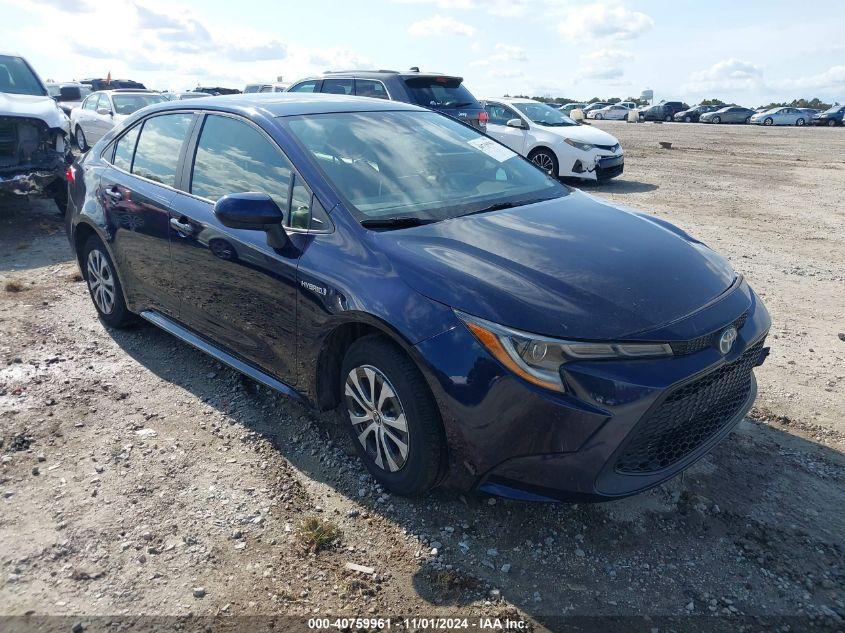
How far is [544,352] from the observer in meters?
2.41

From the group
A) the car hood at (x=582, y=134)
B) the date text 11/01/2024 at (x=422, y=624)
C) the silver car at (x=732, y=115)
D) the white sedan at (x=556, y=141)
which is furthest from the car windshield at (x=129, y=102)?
the silver car at (x=732, y=115)

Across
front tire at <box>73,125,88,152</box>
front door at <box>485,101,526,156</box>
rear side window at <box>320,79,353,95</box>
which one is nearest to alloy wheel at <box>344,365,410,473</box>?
rear side window at <box>320,79,353,95</box>

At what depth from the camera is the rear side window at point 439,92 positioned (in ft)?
32.5

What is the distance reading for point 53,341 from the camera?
4.92 metres

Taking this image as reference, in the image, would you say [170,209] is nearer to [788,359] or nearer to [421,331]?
[421,331]

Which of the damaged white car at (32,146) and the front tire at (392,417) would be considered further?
the damaged white car at (32,146)

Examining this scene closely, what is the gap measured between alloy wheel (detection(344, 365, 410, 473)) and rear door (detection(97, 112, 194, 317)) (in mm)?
1682

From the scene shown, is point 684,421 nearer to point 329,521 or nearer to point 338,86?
point 329,521

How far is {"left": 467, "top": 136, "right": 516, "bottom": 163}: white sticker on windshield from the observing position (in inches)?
159

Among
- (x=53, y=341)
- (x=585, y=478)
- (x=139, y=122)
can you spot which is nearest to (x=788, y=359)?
(x=585, y=478)

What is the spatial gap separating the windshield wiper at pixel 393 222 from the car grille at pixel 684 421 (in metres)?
1.38

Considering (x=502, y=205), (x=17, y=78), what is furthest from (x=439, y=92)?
(x=502, y=205)

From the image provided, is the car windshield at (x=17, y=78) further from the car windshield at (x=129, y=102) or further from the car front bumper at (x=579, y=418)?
the car front bumper at (x=579, y=418)

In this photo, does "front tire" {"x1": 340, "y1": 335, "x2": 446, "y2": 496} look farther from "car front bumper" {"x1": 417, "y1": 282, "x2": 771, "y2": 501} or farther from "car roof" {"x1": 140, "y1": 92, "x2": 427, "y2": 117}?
"car roof" {"x1": 140, "y1": 92, "x2": 427, "y2": 117}
